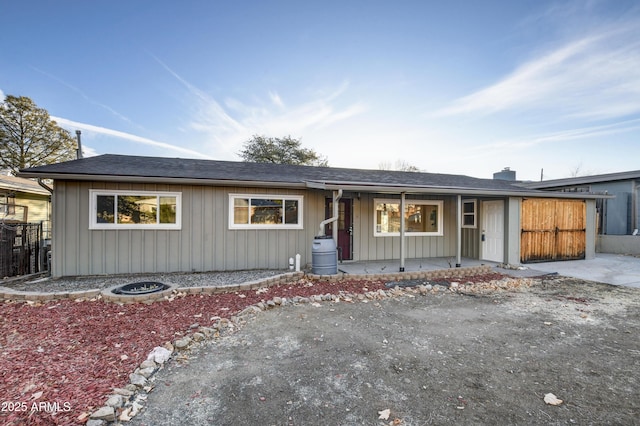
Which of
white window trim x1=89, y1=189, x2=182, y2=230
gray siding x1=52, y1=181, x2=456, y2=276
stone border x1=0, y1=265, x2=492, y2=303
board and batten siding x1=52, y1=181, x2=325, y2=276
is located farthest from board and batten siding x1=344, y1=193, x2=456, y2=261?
white window trim x1=89, y1=189, x2=182, y2=230

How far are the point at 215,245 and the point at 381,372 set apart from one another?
17.7ft

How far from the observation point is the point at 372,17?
8703mm

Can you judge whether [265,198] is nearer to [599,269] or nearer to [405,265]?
[405,265]

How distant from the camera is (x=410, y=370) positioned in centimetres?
276

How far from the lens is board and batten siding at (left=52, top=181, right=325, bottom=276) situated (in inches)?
247

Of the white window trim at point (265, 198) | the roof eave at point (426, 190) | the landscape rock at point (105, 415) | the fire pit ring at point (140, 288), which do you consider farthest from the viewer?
the white window trim at point (265, 198)

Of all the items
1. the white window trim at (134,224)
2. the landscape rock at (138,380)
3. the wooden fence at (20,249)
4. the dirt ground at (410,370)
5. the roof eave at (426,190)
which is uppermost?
the roof eave at (426,190)

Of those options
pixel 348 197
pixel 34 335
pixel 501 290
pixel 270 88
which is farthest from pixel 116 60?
pixel 501 290

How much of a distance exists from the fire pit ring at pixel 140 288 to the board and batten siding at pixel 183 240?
4.59 feet

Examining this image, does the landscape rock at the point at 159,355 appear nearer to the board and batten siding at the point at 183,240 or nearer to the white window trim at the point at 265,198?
the board and batten siding at the point at 183,240

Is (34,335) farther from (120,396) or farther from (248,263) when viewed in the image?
(248,263)

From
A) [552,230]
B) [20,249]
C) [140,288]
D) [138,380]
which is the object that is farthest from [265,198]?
[552,230]

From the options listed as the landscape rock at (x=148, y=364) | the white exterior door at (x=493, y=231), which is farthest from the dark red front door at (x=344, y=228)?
the landscape rock at (x=148, y=364)

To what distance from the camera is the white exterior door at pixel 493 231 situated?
28.0ft
